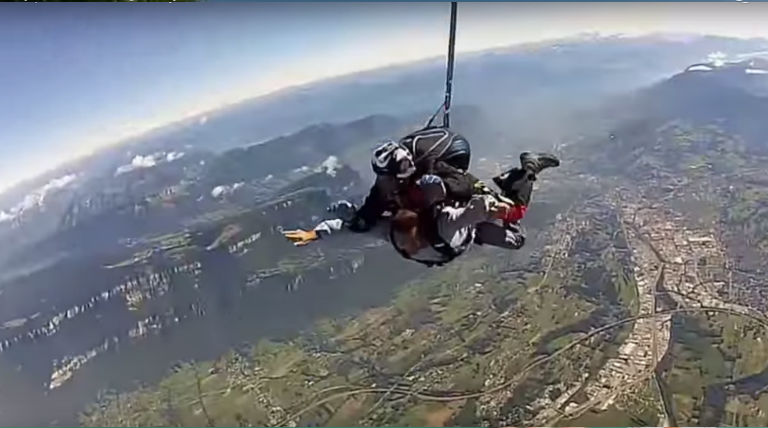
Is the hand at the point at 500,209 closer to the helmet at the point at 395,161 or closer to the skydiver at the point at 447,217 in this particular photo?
the skydiver at the point at 447,217

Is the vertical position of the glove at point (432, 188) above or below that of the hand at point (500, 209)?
above

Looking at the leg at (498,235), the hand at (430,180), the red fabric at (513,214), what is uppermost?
the hand at (430,180)

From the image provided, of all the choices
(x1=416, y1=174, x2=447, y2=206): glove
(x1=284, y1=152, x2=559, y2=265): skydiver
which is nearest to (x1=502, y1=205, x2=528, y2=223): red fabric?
(x1=284, y1=152, x2=559, y2=265): skydiver

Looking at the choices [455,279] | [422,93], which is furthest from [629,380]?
[422,93]

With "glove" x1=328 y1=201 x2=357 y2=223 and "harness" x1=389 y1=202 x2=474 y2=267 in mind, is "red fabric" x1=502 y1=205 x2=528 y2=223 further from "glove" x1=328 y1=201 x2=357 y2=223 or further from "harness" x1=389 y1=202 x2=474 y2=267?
"glove" x1=328 y1=201 x2=357 y2=223

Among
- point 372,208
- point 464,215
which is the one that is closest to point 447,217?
point 464,215

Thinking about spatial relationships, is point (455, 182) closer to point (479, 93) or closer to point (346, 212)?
point (346, 212)

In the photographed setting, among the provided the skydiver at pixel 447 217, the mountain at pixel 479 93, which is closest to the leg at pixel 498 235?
the skydiver at pixel 447 217
